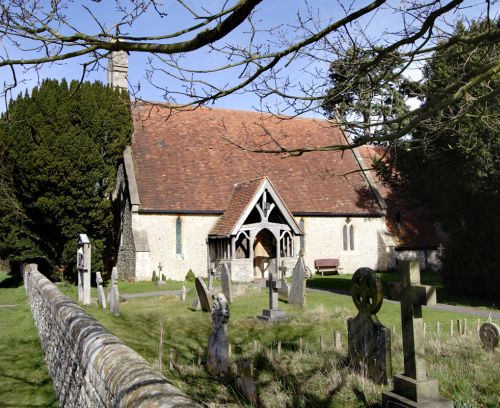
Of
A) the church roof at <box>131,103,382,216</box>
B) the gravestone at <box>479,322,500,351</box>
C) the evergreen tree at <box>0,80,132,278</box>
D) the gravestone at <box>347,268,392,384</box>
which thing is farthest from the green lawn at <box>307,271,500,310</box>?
the evergreen tree at <box>0,80,132,278</box>

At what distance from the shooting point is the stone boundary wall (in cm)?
328

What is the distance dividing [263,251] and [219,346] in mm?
17932

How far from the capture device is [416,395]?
5566mm

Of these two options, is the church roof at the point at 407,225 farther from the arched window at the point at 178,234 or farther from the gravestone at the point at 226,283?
the gravestone at the point at 226,283

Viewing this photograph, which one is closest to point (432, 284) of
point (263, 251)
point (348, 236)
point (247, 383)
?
point (348, 236)

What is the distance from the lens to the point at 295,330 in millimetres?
11969

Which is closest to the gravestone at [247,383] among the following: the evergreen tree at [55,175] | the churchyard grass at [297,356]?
the churchyard grass at [297,356]

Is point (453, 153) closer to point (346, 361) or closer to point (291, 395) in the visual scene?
point (346, 361)

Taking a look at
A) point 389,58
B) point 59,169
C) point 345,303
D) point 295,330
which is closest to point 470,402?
point 389,58

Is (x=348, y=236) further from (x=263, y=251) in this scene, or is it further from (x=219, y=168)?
(x=219, y=168)

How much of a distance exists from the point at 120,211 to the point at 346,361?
2002 centimetres

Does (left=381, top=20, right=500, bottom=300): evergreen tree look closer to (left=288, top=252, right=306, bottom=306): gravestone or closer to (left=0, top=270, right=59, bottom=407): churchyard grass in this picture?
(left=288, top=252, right=306, bottom=306): gravestone

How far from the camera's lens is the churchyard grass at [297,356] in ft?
21.2

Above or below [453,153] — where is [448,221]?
below
